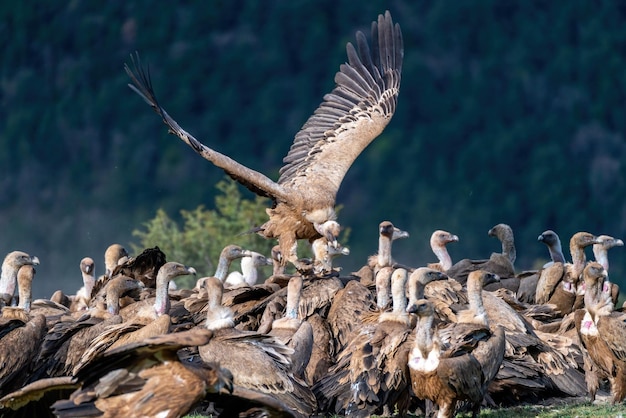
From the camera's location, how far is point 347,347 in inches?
344

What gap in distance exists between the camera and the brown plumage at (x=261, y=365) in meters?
7.61

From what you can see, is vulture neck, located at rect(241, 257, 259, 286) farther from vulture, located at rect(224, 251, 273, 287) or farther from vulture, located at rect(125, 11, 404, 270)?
vulture, located at rect(125, 11, 404, 270)

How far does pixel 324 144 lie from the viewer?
13383 mm

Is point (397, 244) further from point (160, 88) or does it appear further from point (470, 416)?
point (470, 416)

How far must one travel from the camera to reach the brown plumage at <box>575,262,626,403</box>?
8672mm

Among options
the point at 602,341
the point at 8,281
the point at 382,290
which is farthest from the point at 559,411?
the point at 8,281

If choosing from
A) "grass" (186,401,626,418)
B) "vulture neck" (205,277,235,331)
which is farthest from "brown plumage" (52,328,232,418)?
"grass" (186,401,626,418)

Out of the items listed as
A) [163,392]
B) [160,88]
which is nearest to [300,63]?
[160,88]

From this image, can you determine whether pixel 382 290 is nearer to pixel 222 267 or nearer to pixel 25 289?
pixel 222 267

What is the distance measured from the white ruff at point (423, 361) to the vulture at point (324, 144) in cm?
288

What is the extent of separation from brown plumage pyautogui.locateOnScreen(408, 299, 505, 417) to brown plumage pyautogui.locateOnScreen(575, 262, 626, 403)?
105 cm

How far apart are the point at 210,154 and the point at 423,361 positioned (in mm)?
3867

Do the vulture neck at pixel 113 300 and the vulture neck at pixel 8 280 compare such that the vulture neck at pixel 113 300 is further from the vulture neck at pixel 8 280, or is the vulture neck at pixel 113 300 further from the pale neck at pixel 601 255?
the pale neck at pixel 601 255

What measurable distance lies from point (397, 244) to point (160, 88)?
17.5ft
